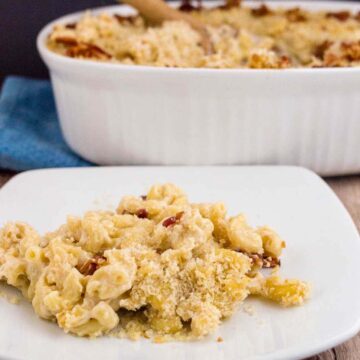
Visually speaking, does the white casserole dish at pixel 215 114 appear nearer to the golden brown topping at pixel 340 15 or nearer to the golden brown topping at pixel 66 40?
the golden brown topping at pixel 66 40

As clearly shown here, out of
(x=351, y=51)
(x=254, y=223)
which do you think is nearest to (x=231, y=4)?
(x=351, y=51)

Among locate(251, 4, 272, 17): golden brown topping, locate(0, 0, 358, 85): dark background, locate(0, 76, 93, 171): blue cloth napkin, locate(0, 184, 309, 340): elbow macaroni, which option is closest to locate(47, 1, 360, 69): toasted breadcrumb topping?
locate(251, 4, 272, 17): golden brown topping

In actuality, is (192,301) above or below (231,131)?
above

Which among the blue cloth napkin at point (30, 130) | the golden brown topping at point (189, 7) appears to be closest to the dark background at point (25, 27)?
the blue cloth napkin at point (30, 130)

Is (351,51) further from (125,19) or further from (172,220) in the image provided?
(172,220)

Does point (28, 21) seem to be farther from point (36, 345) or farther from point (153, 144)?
point (36, 345)

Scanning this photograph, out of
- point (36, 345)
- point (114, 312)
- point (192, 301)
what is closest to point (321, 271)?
point (192, 301)
